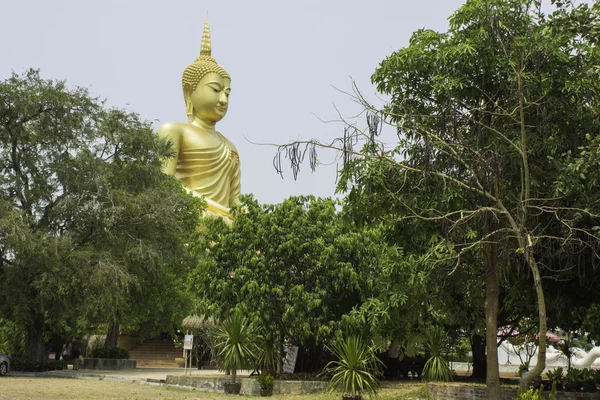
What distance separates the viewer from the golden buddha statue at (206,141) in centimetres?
3738

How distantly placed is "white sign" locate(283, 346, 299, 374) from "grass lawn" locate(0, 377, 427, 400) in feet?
11.9

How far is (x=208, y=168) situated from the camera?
1490 inches

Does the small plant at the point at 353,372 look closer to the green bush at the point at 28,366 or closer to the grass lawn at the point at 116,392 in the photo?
the grass lawn at the point at 116,392

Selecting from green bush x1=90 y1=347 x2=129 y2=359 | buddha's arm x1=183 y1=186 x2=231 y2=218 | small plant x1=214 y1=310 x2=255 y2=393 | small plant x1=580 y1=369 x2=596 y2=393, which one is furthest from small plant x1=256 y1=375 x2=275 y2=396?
buddha's arm x1=183 y1=186 x2=231 y2=218

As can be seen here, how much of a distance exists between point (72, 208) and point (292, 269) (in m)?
7.08

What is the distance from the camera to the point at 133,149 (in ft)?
78.6

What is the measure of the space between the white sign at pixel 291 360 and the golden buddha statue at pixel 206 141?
1550cm

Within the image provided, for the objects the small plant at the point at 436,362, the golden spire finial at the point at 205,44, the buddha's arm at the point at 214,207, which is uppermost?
the golden spire finial at the point at 205,44

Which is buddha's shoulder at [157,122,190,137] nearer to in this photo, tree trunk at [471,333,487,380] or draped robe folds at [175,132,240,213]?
draped robe folds at [175,132,240,213]

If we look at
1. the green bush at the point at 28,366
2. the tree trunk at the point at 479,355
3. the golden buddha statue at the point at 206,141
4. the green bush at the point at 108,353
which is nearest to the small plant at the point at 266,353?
the tree trunk at the point at 479,355

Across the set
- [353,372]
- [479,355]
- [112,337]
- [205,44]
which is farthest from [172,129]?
[353,372]

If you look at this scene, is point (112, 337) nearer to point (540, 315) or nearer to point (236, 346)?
point (236, 346)

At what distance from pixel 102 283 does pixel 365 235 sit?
722cm

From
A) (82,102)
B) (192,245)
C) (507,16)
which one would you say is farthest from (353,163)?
(82,102)
